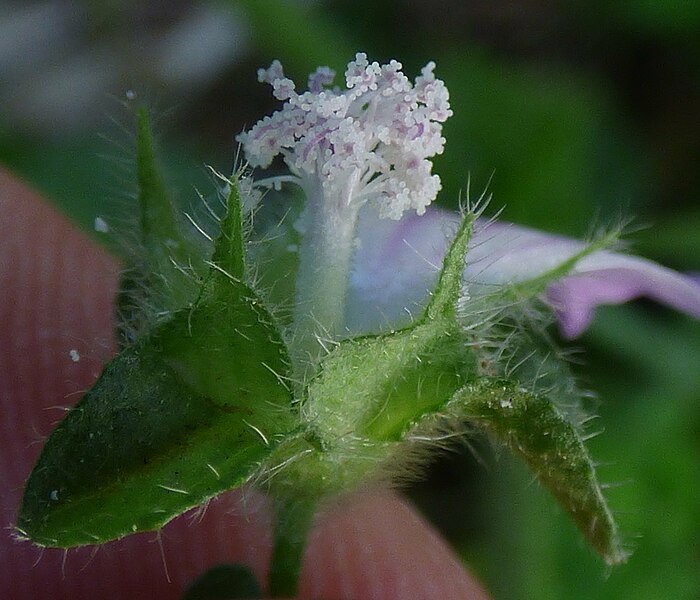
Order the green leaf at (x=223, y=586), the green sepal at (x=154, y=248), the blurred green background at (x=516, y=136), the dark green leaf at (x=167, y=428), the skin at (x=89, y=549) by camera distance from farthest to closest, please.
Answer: the blurred green background at (x=516, y=136)
the skin at (x=89, y=549)
the green leaf at (x=223, y=586)
the green sepal at (x=154, y=248)
the dark green leaf at (x=167, y=428)

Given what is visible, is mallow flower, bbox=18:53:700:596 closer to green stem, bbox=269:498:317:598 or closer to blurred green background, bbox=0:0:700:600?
green stem, bbox=269:498:317:598

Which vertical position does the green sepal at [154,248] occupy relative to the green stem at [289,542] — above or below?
above

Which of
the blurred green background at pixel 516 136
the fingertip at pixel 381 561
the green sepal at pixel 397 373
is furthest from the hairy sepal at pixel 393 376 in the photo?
the blurred green background at pixel 516 136

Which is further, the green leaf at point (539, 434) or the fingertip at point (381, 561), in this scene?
the fingertip at point (381, 561)

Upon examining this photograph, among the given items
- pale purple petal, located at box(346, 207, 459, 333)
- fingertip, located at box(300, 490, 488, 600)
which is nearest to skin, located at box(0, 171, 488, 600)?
fingertip, located at box(300, 490, 488, 600)

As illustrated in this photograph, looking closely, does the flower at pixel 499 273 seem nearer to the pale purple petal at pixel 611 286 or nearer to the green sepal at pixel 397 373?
the pale purple petal at pixel 611 286

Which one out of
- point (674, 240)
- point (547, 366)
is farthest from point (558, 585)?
point (547, 366)

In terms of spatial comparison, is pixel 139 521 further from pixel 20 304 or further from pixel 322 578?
pixel 20 304
